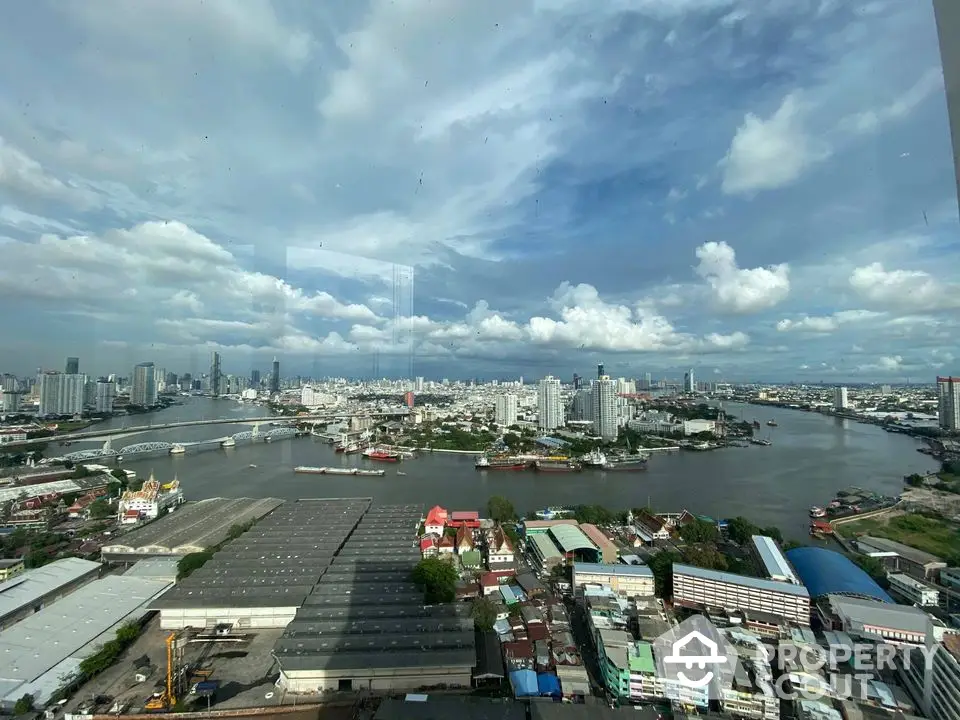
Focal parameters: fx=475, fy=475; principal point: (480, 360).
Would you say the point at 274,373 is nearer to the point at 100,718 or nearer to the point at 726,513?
the point at 100,718

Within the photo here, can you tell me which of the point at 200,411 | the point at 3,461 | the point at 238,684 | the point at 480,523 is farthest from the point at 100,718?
the point at 200,411

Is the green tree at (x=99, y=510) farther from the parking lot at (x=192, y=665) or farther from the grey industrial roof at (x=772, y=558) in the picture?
the grey industrial roof at (x=772, y=558)

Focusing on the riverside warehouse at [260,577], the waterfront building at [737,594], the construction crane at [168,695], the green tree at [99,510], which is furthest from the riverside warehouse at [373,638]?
the green tree at [99,510]

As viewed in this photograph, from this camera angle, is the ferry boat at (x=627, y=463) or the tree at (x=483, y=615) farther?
the ferry boat at (x=627, y=463)

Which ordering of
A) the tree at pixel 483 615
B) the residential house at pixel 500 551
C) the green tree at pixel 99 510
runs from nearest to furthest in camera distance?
the tree at pixel 483 615, the residential house at pixel 500 551, the green tree at pixel 99 510

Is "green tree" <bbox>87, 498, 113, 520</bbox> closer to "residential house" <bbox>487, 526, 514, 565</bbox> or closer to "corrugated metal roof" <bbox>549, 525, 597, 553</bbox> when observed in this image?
"residential house" <bbox>487, 526, 514, 565</bbox>

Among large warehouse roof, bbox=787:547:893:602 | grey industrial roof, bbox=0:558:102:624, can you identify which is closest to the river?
large warehouse roof, bbox=787:547:893:602
